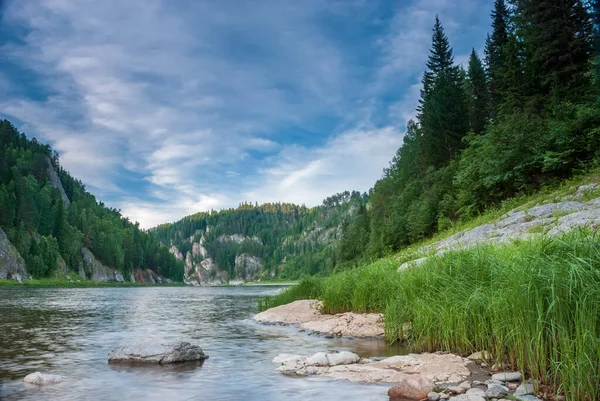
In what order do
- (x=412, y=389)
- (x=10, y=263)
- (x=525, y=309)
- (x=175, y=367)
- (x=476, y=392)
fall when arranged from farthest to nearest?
(x=10, y=263) → (x=175, y=367) → (x=412, y=389) → (x=525, y=309) → (x=476, y=392)

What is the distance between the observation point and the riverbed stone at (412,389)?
347 inches

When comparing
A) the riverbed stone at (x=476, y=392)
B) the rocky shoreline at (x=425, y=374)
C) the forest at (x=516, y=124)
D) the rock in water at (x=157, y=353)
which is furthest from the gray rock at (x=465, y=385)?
the forest at (x=516, y=124)

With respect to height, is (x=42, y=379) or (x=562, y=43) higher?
(x=562, y=43)

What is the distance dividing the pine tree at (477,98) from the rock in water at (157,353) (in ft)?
178

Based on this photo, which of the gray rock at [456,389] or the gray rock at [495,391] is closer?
the gray rock at [495,391]

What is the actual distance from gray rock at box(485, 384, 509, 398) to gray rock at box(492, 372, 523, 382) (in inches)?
29.0

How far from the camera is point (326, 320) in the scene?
20.2 m

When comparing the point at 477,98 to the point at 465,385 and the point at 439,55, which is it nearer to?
the point at 439,55

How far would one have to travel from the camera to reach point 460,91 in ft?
209

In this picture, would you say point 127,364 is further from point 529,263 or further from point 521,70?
point 521,70

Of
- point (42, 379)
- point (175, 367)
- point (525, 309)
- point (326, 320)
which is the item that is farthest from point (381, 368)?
point (326, 320)

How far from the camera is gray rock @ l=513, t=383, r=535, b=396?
8172 mm

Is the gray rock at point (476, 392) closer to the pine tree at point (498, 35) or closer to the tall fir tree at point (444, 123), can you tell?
the tall fir tree at point (444, 123)

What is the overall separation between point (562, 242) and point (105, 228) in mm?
207208
